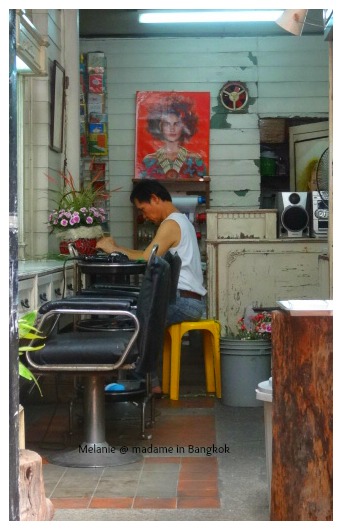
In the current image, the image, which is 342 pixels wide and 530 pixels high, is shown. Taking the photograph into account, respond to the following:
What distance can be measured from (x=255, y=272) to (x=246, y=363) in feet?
4.76

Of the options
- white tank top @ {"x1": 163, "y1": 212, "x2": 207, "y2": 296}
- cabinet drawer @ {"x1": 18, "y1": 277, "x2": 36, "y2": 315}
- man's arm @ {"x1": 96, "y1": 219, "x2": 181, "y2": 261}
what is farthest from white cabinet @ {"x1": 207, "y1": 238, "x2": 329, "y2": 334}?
cabinet drawer @ {"x1": 18, "y1": 277, "x2": 36, "y2": 315}

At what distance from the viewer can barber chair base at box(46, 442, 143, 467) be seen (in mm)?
4230

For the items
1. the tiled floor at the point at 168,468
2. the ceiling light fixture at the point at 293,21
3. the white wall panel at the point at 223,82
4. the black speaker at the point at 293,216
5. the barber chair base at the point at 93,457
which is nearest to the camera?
the tiled floor at the point at 168,468

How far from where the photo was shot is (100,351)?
3990 millimetres

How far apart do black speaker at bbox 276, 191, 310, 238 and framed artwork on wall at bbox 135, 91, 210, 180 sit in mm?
1980

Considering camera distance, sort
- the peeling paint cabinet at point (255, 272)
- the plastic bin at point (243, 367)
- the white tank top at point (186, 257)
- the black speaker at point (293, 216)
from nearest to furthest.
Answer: the plastic bin at point (243, 367) → the white tank top at point (186, 257) → the peeling paint cabinet at point (255, 272) → the black speaker at point (293, 216)

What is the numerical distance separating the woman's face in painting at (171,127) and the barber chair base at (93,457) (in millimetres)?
5347

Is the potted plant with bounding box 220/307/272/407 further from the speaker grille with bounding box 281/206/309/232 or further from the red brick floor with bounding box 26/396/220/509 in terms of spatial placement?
the speaker grille with bounding box 281/206/309/232

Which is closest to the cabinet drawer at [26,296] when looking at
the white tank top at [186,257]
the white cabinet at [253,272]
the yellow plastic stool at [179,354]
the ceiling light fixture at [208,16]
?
the yellow plastic stool at [179,354]

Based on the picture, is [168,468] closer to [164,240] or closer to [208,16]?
[164,240]

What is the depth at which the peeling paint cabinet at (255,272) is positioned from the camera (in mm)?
6828

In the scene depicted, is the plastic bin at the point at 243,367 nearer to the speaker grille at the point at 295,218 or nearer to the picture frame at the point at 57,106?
the speaker grille at the point at 295,218
